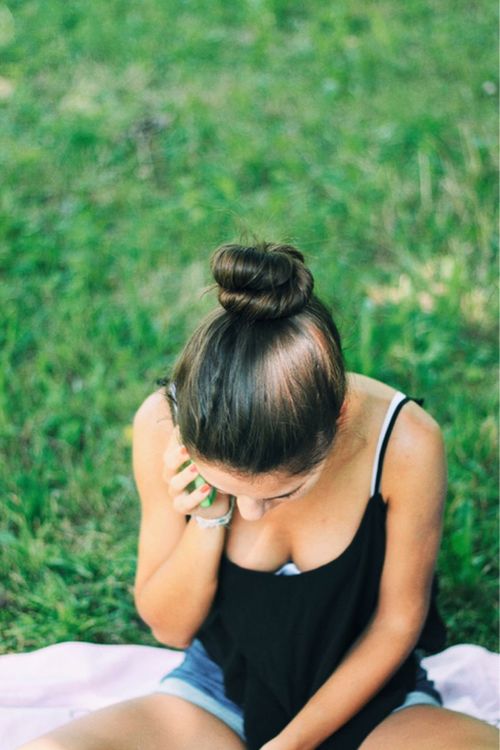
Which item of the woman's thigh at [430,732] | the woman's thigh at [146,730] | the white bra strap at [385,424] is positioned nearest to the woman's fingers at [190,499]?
the white bra strap at [385,424]

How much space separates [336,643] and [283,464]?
0.58 m

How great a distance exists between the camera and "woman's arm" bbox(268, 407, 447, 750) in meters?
2.04

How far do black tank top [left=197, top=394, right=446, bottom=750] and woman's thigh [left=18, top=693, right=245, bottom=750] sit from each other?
0.09 m

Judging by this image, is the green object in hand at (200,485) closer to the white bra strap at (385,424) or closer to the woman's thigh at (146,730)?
the white bra strap at (385,424)

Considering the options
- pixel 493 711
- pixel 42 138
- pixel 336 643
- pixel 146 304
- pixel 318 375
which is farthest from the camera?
pixel 42 138

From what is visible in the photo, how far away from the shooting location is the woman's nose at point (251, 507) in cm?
187

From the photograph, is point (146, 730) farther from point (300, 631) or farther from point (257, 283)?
point (257, 283)

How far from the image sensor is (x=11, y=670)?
8.86 ft

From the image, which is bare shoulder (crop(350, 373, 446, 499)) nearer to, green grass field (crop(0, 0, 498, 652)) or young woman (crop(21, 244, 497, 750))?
young woman (crop(21, 244, 497, 750))

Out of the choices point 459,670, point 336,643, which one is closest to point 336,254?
point 459,670

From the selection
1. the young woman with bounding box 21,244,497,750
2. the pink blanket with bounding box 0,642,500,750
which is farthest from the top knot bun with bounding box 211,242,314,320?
the pink blanket with bounding box 0,642,500,750

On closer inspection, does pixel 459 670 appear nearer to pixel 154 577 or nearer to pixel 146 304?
pixel 154 577

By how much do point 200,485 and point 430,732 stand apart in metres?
0.72

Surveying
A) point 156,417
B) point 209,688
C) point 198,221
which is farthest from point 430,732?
point 198,221
